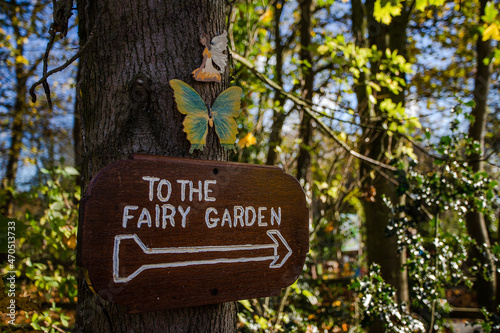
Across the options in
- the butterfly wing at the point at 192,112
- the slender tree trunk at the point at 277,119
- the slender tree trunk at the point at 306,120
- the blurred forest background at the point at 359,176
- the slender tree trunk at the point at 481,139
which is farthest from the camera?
the slender tree trunk at the point at 481,139

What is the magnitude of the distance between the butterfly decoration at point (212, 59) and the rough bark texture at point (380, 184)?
2.45m

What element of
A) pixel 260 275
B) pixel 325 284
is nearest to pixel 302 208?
pixel 260 275

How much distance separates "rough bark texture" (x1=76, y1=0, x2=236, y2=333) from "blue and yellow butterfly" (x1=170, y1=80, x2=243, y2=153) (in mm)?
36

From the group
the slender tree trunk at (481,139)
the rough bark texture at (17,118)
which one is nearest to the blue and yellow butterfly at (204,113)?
the slender tree trunk at (481,139)

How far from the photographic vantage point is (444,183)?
9.42 ft

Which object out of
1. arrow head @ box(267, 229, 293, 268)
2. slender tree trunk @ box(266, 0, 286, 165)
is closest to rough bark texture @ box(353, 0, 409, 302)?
slender tree trunk @ box(266, 0, 286, 165)

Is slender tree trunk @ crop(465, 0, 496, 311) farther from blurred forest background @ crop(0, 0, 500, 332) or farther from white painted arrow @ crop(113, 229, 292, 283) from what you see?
white painted arrow @ crop(113, 229, 292, 283)

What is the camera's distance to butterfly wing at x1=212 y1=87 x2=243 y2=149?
1218mm

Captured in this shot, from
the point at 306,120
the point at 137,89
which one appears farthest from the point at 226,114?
the point at 306,120

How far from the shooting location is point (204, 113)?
1.18 meters

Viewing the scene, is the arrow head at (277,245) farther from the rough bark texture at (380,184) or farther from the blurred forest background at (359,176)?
the rough bark texture at (380,184)

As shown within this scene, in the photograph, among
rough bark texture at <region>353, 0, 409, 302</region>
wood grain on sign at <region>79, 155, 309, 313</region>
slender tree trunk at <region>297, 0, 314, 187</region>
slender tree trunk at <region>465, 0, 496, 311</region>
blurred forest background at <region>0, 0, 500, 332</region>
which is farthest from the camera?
slender tree trunk at <region>465, 0, 496, 311</region>

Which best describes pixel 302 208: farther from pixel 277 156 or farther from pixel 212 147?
pixel 277 156

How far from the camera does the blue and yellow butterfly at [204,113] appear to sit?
1127 millimetres
